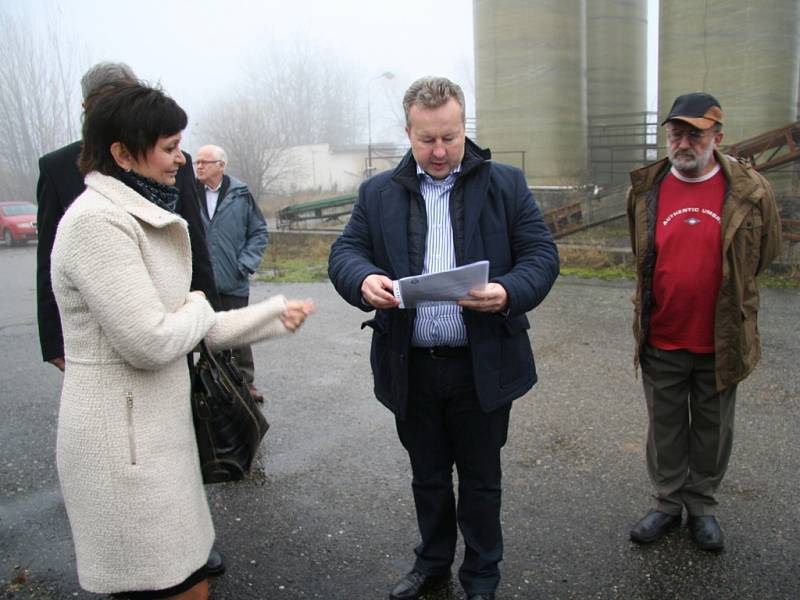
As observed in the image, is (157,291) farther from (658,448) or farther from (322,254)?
(322,254)

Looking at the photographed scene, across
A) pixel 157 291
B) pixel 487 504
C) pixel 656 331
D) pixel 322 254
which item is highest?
pixel 157 291

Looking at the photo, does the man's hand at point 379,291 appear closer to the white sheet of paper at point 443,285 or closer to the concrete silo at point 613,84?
the white sheet of paper at point 443,285

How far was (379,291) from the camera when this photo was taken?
8.39 ft

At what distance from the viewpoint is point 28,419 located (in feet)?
18.4

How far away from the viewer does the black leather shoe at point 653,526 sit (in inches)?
133

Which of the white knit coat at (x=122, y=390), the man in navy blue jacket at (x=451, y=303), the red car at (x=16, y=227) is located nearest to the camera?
the white knit coat at (x=122, y=390)

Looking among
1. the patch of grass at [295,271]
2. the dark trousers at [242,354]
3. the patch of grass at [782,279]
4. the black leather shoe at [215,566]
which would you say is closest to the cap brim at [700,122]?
the black leather shoe at [215,566]

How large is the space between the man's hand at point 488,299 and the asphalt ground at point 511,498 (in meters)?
1.39

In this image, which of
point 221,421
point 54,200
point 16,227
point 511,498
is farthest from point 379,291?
point 16,227

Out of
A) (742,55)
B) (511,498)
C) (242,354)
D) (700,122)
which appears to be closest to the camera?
(700,122)

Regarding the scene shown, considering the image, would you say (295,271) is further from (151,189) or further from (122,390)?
(122,390)

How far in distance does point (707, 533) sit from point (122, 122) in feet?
10.2

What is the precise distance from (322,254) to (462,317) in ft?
41.3

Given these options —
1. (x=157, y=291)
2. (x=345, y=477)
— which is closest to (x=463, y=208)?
(x=157, y=291)
